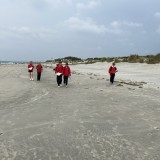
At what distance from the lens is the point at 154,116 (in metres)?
12.5

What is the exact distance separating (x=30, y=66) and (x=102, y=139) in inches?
934

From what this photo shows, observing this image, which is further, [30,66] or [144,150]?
[30,66]

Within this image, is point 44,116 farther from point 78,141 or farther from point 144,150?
point 144,150

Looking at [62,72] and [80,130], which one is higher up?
[62,72]

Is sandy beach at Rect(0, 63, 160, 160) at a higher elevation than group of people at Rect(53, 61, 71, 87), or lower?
lower

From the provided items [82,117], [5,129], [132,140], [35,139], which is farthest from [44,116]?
[132,140]

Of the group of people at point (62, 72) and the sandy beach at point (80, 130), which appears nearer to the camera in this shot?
the sandy beach at point (80, 130)

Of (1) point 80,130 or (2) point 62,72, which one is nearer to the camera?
(1) point 80,130

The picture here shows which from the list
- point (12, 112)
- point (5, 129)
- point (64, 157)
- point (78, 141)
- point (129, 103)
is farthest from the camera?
point (129, 103)

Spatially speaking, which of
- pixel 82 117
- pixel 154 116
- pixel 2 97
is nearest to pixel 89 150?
pixel 82 117

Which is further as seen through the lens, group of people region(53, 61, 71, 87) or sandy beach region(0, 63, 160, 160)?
group of people region(53, 61, 71, 87)

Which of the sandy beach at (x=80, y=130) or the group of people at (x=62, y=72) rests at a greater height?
the group of people at (x=62, y=72)

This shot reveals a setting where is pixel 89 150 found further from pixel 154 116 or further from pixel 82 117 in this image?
pixel 154 116

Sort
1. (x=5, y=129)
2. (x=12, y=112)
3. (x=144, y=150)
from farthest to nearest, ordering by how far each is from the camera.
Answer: (x=12, y=112), (x=5, y=129), (x=144, y=150)
